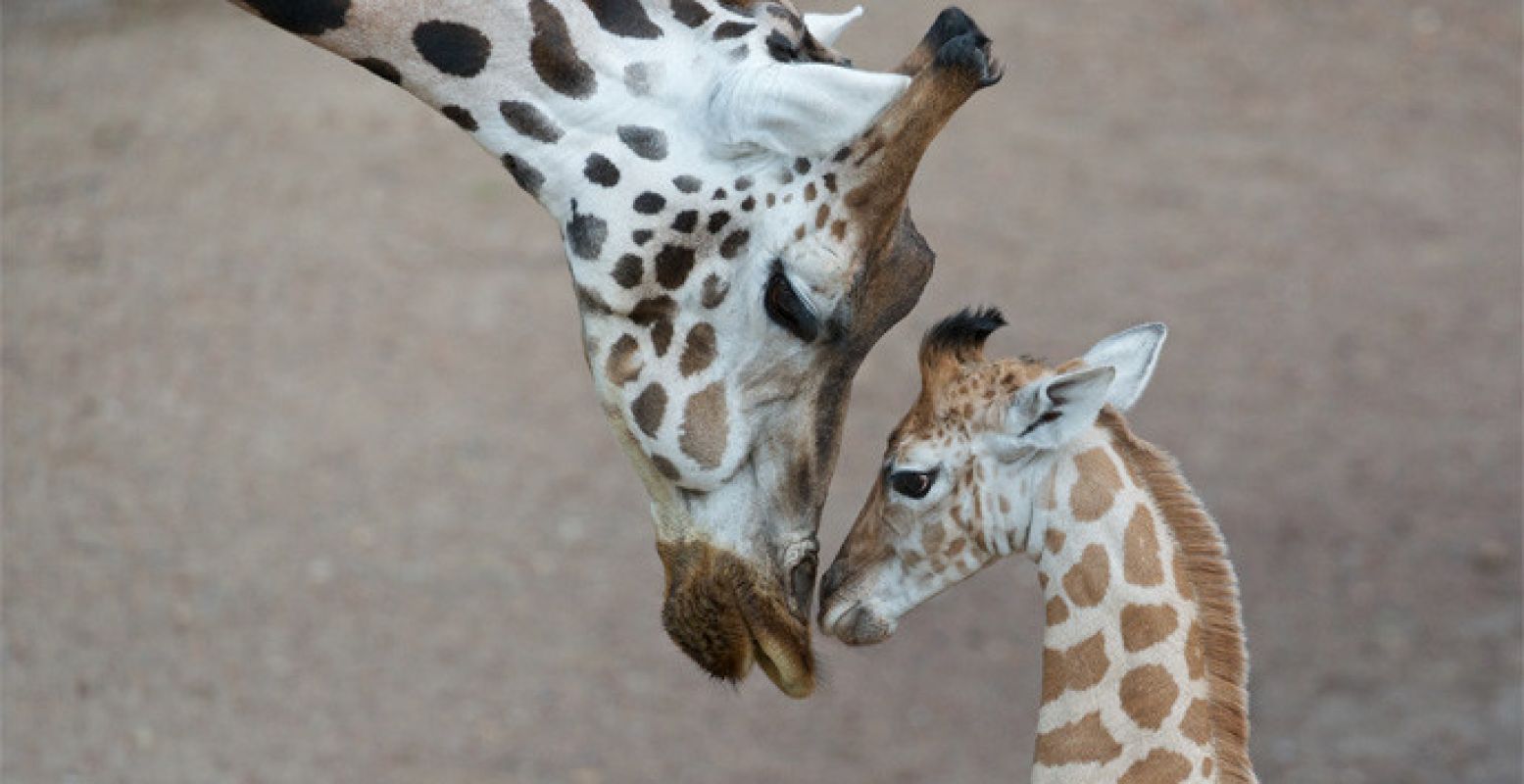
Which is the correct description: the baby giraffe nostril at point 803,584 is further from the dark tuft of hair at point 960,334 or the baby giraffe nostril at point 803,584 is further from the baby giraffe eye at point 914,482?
the dark tuft of hair at point 960,334

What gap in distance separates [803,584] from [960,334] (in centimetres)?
65

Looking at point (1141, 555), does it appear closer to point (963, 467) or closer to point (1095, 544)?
point (1095, 544)

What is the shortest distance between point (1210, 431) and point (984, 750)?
6.96 feet

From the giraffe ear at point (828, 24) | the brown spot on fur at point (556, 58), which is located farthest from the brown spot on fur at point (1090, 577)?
the brown spot on fur at point (556, 58)

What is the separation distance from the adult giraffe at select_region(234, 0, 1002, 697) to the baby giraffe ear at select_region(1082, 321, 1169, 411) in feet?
1.40

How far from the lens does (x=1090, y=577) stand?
138 inches

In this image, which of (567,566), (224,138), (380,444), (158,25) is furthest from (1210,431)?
(158,25)

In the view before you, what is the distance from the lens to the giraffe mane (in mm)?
3436

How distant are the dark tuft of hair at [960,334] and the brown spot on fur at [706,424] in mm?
590

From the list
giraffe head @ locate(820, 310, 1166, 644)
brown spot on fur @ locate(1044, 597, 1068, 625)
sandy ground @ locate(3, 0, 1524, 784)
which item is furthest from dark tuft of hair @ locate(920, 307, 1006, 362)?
sandy ground @ locate(3, 0, 1524, 784)

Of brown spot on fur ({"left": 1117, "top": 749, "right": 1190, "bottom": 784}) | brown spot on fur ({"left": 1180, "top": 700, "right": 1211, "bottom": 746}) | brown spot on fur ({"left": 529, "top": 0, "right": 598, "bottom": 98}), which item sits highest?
brown spot on fur ({"left": 529, "top": 0, "right": 598, "bottom": 98})

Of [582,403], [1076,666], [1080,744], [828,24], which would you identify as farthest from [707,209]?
[582,403]

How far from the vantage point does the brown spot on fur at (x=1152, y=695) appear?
344 centimetres

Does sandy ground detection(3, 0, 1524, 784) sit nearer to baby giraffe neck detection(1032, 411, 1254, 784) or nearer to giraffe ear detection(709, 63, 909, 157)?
baby giraffe neck detection(1032, 411, 1254, 784)
